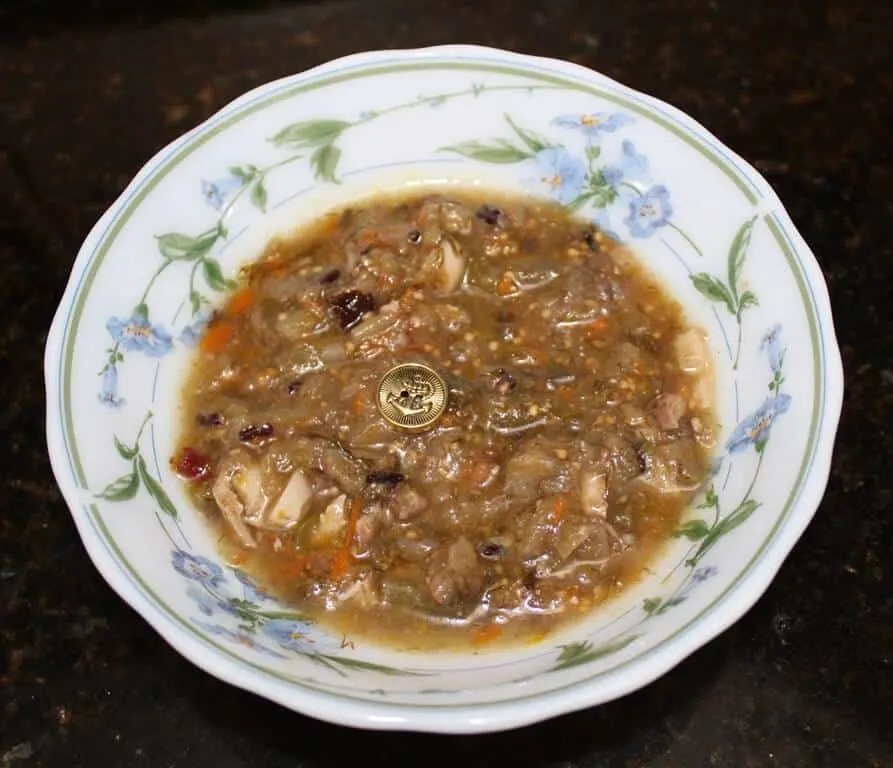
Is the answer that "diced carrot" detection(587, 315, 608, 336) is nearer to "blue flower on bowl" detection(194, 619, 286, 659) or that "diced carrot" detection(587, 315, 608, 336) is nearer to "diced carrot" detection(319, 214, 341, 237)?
"diced carrot" detection(319, 214, 341, 237)

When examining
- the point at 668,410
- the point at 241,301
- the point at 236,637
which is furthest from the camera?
the point at 241,301

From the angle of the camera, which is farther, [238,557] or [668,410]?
[668,410]

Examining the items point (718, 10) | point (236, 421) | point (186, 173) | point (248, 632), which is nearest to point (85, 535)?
point (248, 632)

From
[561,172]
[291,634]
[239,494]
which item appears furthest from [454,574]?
[561,172]

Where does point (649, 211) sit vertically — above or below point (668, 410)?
above

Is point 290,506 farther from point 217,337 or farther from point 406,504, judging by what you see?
point 217,337

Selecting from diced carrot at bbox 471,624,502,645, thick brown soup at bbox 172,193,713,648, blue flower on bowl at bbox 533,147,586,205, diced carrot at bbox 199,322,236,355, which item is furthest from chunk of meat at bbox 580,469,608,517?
diced carrot at bbox 199,322,236,355

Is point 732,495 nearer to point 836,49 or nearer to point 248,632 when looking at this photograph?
point 248,632
